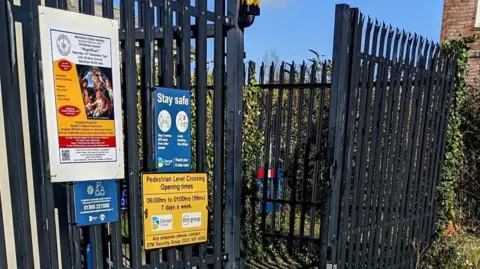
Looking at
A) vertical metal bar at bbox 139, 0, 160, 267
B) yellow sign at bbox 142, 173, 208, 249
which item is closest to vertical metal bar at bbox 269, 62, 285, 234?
yellow sign at bbox 142, 173, 208, 249

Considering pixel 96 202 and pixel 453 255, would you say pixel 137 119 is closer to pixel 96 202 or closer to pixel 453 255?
pixel 96 202

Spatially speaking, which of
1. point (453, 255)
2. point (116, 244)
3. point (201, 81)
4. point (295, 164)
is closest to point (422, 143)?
point (453, 255)

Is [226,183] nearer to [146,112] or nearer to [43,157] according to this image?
[146,112]

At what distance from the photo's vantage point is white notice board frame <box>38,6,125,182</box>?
1630 mm

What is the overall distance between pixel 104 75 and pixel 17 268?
923 millimetres

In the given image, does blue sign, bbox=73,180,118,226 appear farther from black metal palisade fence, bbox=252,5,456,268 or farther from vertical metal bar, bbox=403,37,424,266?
vertical metal bar, bbox=403,37,424,266

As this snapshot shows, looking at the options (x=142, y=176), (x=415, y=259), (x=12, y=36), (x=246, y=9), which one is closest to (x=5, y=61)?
(x=12, y=36)

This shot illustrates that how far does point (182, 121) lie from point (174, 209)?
475 mm

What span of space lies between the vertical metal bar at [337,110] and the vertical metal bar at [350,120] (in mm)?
53

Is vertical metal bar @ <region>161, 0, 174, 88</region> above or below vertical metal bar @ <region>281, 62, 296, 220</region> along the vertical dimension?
above

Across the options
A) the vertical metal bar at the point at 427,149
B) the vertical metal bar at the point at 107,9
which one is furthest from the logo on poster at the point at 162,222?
the vertical metal bar at the point at 427,149

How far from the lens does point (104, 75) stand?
1806 millimetres

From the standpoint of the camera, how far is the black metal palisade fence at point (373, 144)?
2844mm

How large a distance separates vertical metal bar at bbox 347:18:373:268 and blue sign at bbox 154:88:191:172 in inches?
57.4
